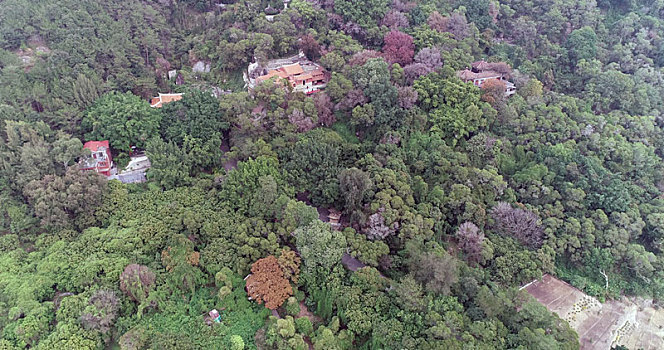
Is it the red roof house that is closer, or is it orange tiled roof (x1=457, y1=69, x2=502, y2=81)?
the red roof house

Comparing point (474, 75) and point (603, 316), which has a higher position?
point (474, 75)

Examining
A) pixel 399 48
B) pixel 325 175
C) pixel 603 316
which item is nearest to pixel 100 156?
pixel 325 175

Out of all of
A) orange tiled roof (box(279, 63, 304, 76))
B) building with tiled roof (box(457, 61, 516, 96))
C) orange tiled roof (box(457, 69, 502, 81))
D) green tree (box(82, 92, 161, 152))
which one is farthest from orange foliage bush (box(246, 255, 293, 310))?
orange tiled roof (box(457, 69, 502, 81))

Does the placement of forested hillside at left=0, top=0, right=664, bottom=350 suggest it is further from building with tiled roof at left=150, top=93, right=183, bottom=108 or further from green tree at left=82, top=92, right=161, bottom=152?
building with tiled roof at left=150, top=93, right=183, bottom=108

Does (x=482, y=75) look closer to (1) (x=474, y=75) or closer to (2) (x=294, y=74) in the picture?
(1) (x=474, y=75)

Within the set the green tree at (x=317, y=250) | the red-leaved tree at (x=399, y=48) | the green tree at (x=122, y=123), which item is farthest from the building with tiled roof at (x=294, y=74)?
the green tree at (x=317, y=250)

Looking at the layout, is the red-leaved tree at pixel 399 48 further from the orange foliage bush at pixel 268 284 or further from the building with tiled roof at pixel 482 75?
the orange foliage bush at pixel 268 284

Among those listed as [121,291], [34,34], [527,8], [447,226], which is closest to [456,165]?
[447,226]

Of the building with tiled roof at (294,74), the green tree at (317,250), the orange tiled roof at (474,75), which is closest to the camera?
the green tree at (317,250)

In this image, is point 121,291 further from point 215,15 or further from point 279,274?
point 215,15
